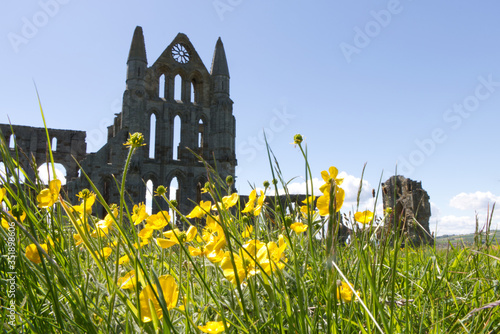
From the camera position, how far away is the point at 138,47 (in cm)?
2784

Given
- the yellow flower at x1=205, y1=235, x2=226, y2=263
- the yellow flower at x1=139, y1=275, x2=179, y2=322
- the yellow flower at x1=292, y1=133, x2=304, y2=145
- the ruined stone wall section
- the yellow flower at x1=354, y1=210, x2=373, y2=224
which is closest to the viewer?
the yellow flower at x1=139, y1=275, x2=179, y2=322

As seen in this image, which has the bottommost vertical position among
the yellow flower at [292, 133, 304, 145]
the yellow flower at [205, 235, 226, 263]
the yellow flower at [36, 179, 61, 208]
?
the yellow flower at [205, 235, 226, 263]

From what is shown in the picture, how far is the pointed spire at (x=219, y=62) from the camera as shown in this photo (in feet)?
97.6

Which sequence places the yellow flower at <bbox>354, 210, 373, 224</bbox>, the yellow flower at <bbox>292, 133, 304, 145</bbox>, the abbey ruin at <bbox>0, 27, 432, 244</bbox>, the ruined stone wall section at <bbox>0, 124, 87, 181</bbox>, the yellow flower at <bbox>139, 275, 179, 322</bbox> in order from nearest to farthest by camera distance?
1. the yellow flower at <bbox>139, 275, 179, 322</bbox>
2. the yellow flower at <bbox>292, 133, 304, 145</bbox>
3. the yellow flower at <bbox>354, 210, 373, 224</bbox>
4. the abbey ruin at <bbox>0, 27, 432, 244</bbox>
5. the ruined stone wall section at <bbox>0, 124, 87, 181</bbox>

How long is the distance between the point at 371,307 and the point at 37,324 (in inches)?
33.7

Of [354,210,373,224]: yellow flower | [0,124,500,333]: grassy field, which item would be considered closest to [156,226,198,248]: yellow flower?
[0,124,500,333]: grassy field

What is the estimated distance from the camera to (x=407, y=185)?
16.7 meters

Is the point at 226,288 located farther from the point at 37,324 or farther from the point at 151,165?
the point at 151,165

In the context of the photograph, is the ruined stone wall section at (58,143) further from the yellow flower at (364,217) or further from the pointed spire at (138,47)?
the yellow flower at (364,217)

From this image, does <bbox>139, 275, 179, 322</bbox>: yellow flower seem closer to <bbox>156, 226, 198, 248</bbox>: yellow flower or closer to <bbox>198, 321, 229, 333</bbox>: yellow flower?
<bbox>198, 321, 229, 333</bbox>: yellow flower

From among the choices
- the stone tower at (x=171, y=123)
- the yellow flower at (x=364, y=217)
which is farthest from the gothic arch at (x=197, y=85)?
the yellow flower at (x=364, y=217)

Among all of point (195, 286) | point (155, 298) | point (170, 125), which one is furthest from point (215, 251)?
point (170, 125)

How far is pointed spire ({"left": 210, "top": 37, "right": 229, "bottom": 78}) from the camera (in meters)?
29.8

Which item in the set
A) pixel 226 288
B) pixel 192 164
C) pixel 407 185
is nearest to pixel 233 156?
pixel 192 164
